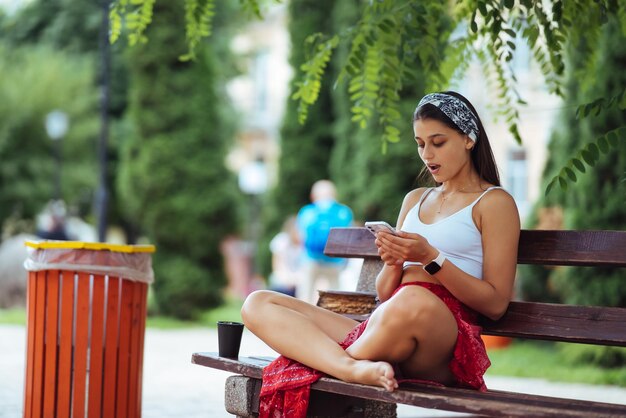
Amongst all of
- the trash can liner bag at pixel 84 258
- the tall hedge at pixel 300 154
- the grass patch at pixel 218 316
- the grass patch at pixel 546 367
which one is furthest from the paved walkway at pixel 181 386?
the tall hedge at pixel 300 154

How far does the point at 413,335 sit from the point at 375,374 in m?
0.19

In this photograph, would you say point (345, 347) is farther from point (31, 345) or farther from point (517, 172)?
point (517, 172)

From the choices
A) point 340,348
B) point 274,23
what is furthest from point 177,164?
point 274,23

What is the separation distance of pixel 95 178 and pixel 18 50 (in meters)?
4.60

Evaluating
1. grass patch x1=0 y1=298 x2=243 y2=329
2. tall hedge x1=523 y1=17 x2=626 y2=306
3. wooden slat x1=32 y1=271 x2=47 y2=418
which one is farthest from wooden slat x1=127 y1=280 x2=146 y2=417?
grass patch x1=0 y1=298 x2=243 y2=329

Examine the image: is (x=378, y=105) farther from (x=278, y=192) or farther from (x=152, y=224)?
(x=278, y=192)

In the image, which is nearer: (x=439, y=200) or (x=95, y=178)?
(x=439, y=200)

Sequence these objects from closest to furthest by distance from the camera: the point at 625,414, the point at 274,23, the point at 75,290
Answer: the point at 625,414, the point at 75,290, the point at 274,23

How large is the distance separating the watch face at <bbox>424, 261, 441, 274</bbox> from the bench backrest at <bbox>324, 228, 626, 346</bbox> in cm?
50

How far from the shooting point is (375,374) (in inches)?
143

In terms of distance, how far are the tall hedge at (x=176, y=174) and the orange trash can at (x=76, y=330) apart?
12.5 meters

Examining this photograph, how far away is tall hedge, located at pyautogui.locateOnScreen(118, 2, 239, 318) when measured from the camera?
58.1 ft

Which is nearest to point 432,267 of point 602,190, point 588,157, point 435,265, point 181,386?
point 435,265

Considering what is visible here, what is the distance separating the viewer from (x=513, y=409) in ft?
10.6
